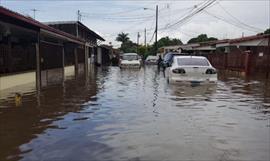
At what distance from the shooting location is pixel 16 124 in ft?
28.4

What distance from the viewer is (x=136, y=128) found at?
26.5 feet

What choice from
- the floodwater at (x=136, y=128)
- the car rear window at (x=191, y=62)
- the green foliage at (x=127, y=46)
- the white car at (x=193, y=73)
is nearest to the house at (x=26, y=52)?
the floodwater at (x=136, y=128)

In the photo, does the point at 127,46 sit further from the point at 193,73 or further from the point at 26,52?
the point at 193,73

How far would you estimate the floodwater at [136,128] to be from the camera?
6.21 m

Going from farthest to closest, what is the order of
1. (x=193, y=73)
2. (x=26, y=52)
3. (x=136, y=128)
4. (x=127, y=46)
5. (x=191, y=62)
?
(x=127, y=46) < (x=26, y=52) < (x=191, y=62) < (x=193, y=73) < (x=136, y=128)

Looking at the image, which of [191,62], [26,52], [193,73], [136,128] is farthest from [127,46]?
[136,128]

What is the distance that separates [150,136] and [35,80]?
1398cm

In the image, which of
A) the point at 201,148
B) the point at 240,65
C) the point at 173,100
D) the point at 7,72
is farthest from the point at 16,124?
the point at 240,65

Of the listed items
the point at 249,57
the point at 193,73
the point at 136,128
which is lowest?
the point at 136,128

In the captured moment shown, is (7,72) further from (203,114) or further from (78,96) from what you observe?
(203,114)

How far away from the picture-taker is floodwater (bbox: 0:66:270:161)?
6.21 metres

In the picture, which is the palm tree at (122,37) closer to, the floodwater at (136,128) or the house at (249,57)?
the house at (249,57)

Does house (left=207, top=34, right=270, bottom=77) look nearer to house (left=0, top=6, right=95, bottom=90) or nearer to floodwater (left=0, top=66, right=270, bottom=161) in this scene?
house (left=0, top=6, right=95, bottom=90)

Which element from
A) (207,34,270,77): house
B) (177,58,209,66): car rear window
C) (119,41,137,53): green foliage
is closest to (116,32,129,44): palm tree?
(119,41,137,53): green foliage
